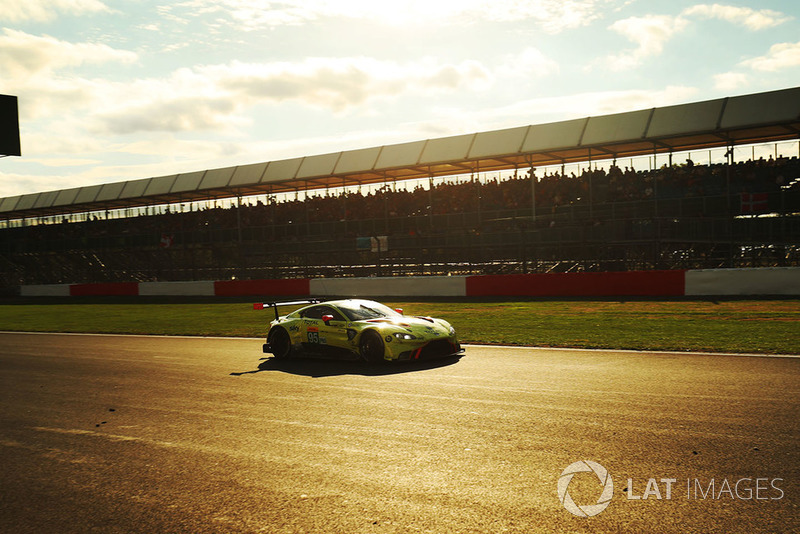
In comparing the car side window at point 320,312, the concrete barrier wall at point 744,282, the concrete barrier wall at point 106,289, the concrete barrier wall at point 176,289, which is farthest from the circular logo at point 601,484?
the concrete barrier wall at point 106,289

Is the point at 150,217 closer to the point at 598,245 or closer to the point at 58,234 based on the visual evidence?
the point at 58,234

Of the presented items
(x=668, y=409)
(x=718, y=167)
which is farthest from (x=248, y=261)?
(x=668, y=409)

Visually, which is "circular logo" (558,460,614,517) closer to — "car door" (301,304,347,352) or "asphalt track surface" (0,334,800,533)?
"asphalt track surface" (0,334,800,533)

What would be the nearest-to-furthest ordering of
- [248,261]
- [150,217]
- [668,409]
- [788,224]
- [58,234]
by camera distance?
[668,409]
[788,224]
[248,261]
[150,217]
[58,234]

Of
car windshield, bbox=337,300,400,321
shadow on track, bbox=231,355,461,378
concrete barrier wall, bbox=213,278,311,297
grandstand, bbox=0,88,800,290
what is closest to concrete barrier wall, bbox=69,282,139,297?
grandstand, bbox=0,88,800,290

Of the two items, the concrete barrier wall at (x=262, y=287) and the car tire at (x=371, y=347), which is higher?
the concrete barrier wall at (x=262, y=287)

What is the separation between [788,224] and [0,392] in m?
21.1

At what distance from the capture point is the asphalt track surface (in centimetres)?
416

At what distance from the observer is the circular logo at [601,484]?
162 inches

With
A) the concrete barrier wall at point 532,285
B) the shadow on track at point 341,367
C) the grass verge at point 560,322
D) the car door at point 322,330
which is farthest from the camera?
the concrete barrier wall at point 532,285

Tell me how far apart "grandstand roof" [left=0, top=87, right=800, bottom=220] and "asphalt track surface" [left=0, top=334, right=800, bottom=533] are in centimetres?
1599

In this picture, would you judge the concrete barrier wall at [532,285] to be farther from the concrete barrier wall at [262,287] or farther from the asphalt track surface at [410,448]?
the asphalt track surface at [410,448]

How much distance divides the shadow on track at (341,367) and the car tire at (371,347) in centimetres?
13

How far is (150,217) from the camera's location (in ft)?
138
